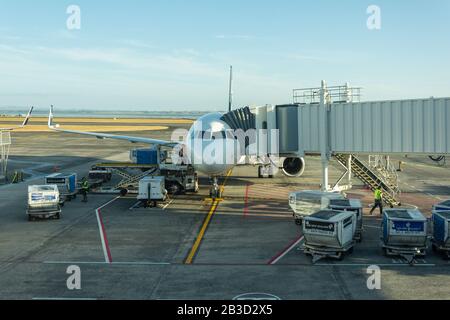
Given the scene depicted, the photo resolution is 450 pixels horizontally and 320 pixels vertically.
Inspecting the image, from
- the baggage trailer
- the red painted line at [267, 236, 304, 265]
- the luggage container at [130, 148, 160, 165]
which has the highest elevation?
the luggage container at [130, 148, 160, 165]

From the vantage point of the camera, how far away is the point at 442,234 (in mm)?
21016

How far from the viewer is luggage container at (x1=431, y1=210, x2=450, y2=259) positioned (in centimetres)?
2072

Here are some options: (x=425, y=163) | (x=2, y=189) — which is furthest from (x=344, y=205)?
(x=425, y=163)

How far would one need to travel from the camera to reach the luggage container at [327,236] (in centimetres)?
2041


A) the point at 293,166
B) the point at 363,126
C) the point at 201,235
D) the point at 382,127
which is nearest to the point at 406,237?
the point at 382,127

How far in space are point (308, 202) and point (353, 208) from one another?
11.8 feet

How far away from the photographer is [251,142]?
109ft

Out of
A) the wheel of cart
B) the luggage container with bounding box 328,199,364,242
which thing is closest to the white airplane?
the luggage container with bounding box 328,199,364,242

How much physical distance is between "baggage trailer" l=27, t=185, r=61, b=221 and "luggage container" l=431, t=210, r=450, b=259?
20.9m

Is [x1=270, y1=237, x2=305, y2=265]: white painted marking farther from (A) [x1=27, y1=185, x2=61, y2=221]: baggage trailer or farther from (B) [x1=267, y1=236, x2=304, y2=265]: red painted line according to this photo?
(A) [x1=27, y1=185, x2=61, y2=221]: baggage trailer

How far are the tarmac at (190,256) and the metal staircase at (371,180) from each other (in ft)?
5.82

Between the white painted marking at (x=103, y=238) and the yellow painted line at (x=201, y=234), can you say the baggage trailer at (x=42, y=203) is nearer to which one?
the white painted marking at (x=103, y=238)
